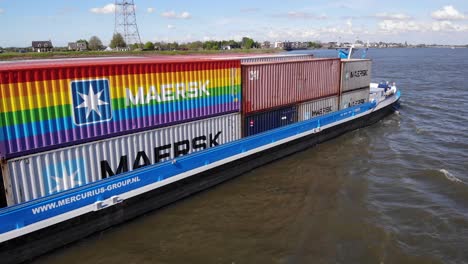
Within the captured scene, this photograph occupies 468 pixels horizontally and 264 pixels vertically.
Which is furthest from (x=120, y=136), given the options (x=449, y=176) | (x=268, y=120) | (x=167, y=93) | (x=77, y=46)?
(x=77, y=46)

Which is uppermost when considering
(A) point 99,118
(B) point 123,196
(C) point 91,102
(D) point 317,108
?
(C) point 91,102

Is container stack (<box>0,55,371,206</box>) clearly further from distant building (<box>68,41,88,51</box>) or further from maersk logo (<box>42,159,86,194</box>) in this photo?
distant building (<box>68,41,88,51</box>)

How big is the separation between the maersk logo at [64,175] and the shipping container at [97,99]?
1.96 feet

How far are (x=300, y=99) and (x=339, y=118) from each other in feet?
11.8

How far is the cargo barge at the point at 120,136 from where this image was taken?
8.61 meters

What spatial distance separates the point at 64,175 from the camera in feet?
31.3

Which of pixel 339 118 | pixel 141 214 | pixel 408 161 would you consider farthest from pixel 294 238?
pixel 339 118

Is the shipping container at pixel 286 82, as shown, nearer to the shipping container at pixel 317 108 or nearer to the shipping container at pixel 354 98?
the shipping container at pixel 317 108

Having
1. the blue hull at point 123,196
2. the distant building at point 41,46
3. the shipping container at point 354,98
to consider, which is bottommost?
the blue hull at point 123,196

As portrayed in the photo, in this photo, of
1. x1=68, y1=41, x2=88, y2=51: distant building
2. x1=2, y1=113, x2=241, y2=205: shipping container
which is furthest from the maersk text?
x1=68, y1=41, x2=88, y2=51: distant building

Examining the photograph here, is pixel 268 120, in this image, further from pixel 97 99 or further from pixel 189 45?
pixel 189 45

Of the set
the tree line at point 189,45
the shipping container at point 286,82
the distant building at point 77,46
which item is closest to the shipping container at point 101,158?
the shipping container at point 286,82

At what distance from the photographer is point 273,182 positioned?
14430 mm

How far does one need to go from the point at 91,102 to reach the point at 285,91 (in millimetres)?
9821
